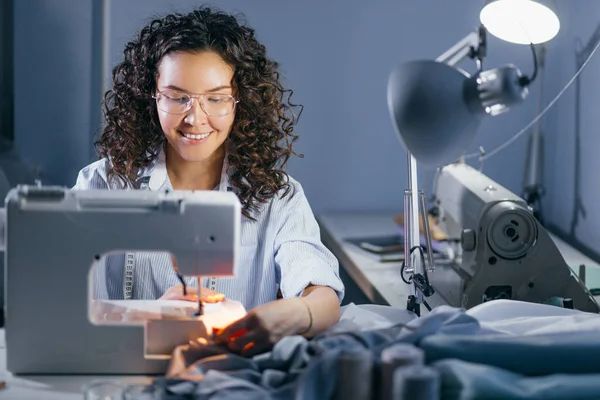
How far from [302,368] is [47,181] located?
268 centimetres

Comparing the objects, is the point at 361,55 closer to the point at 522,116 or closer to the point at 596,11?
the point at 522,116

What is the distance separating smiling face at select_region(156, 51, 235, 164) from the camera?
2.00m

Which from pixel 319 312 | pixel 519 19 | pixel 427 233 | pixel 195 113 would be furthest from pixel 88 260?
pixel 519 19

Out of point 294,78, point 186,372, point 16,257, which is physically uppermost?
point 294,78

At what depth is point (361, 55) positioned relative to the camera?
3.68m

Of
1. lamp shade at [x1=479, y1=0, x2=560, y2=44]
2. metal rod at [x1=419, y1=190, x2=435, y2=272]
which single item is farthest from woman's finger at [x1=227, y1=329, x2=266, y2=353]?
lamp shade at [x1=479, y1=0, x2=560, y2=44]

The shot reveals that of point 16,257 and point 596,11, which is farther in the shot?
point 596,11

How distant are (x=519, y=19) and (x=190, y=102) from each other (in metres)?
0.96

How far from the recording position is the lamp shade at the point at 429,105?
138 cm

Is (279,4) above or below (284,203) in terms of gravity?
above

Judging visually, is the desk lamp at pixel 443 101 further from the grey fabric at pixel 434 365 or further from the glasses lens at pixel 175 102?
the glasses lens at pixel 175 102

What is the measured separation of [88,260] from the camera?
1521 millimetres

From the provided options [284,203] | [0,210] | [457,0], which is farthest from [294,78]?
[0,210]

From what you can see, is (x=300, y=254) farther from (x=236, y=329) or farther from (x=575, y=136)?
(x=575, y=136)
